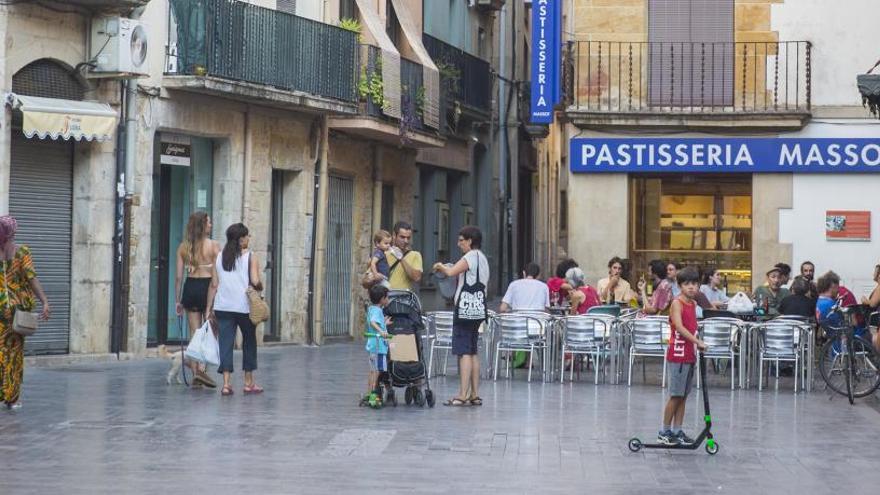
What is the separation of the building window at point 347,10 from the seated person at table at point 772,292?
964cm

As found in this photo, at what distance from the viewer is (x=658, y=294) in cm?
1741

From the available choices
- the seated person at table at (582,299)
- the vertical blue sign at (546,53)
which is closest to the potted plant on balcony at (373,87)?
the vertical blue sign at (546,53)

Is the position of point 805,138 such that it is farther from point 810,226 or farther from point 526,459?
point 526,459

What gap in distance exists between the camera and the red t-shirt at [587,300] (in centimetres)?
2264

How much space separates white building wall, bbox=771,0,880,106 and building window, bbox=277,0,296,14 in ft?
25.3

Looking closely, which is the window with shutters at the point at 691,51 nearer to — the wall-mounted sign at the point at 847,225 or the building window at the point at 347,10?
the wall-mounted sign at the point at 847,225

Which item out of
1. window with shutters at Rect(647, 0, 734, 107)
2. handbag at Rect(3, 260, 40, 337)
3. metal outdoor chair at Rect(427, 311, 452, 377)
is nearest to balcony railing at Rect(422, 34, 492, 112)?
window with shutters at Rect(647, 0, 734, 107)

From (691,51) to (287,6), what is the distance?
6.53 metres

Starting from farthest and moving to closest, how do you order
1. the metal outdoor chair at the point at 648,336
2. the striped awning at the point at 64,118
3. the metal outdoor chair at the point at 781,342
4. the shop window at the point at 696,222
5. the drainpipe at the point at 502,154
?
1. the drainpipe at the point at 502,154
2. the shop window at the point at 696,222
3. the striped awning at the point at 64,118
4. the metal outdoor chair at the point at 648,336
5. the metal outdoor chair at the point at 781,342

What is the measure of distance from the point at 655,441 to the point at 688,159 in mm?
14759

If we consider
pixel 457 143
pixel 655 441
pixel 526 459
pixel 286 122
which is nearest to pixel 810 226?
pixel 286 122

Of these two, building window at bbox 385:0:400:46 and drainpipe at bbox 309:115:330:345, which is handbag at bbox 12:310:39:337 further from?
building window at bbox 385:0:400:46

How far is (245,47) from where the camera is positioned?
83.1 ft

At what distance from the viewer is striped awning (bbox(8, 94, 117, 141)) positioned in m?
20.5
